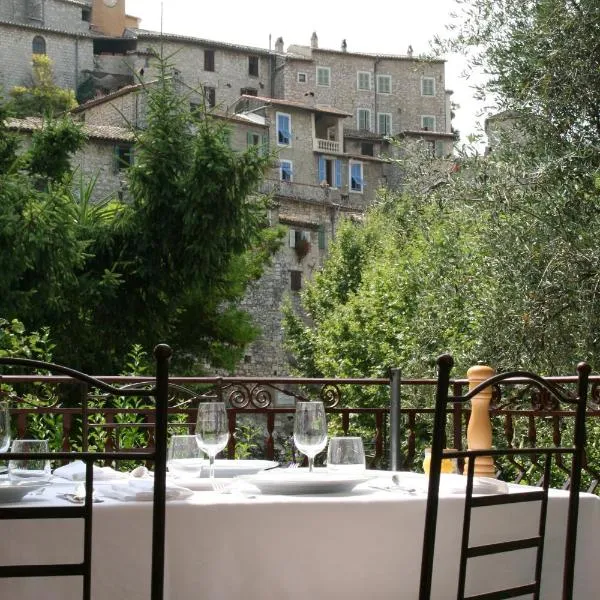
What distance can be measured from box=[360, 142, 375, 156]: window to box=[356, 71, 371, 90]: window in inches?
193

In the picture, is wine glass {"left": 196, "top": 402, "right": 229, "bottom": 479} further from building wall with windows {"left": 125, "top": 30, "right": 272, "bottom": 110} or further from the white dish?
building wall with windows {"left": 125, "top": 30, "right": 272, "bottom": 110}

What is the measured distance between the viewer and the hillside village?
144 ft

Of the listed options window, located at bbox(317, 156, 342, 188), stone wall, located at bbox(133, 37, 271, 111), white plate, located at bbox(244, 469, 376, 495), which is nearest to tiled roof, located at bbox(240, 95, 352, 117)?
window, located at bbox(317, 156, 342, 188)

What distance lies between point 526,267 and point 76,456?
618 cm

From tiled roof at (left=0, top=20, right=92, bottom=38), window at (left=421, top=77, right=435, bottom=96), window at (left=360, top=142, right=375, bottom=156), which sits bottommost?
window at (left=360, top=142, right=375, bottom=156)

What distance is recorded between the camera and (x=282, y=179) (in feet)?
156

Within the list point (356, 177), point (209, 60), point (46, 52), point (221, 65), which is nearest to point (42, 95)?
point (46, 52)

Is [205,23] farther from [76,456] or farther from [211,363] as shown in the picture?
[76,456]

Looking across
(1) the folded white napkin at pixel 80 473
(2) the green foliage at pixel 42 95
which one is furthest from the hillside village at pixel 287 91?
(1) the folded white napkin at pixel 80 473

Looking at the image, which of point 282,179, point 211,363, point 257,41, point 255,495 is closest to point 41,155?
point 211,363

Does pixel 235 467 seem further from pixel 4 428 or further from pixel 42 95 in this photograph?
pixel 42 95

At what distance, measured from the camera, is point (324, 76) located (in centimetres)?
5538

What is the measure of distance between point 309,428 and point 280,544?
14.8 inches

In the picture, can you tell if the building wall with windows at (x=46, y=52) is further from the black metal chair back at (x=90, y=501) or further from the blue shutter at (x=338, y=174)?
the black metal chair back at (x=90, y=501)
